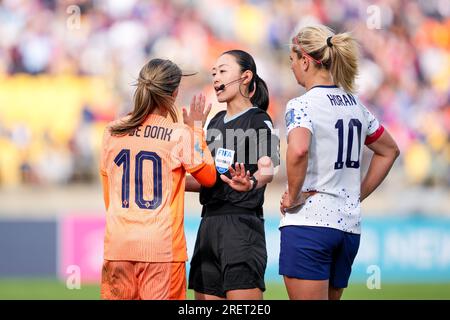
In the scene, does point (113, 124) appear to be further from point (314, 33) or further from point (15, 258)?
point (15, 258)

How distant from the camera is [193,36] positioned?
51.1 feet

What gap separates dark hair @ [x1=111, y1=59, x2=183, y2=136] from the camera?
16.5 feet

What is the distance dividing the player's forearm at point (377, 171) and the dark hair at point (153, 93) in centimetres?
129

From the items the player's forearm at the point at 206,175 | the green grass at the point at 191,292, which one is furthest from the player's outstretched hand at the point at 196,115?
the green grass at the point at 191,292

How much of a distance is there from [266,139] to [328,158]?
24.5 inches

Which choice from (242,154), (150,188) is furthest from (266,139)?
(150,188)

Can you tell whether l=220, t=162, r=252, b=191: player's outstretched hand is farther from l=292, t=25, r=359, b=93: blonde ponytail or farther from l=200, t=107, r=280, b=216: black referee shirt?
l=292, t=25, r=359, b=93: blonde ponytail

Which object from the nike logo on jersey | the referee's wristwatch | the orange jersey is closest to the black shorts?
the referee's wristwatch

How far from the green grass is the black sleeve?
5.11 metres

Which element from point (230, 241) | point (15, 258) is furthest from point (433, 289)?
point (230, 241)

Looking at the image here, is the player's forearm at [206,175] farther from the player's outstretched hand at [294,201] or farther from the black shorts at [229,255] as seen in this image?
the player's outstretched hand at [294,201]

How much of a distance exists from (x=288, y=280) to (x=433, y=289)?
731 centimetres

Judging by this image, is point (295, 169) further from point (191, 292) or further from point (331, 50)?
point (191, 292)

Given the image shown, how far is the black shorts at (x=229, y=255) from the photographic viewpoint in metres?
5.23
